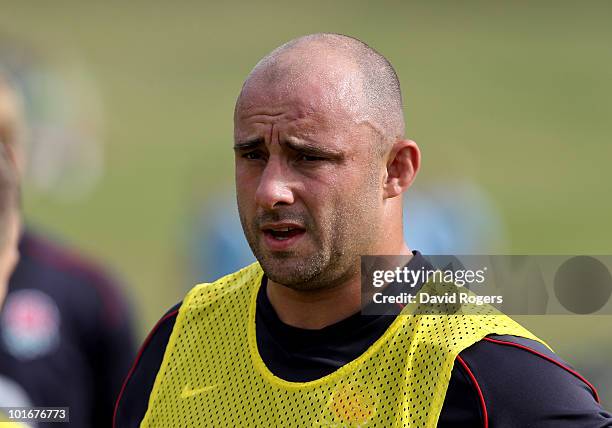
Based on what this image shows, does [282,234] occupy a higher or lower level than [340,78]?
lower

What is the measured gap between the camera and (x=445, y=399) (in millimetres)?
2615

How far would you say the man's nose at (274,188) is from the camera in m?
2.73

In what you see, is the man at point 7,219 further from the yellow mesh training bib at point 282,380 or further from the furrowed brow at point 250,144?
the furrowed brow at point 250,144

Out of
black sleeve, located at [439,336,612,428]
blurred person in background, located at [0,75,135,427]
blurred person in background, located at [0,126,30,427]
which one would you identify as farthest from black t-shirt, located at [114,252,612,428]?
blurred person in background, located at [0,75,135,427]

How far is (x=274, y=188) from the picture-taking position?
2736mm

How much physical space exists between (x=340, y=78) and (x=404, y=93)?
15.9 m

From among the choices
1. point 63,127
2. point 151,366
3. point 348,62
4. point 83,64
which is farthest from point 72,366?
point 83,64

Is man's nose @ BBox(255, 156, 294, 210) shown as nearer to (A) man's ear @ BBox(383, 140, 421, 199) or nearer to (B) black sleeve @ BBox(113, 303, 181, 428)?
(A) man's ear @ BBox(383, 140, 421, 199)

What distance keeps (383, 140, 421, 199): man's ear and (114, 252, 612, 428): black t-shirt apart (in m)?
0.18

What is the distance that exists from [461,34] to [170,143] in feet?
20.8

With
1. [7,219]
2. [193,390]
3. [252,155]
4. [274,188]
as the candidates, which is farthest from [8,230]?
[274,188]

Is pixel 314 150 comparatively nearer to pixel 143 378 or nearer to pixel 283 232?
pixel 283 232

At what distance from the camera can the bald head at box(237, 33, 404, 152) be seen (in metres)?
2.82

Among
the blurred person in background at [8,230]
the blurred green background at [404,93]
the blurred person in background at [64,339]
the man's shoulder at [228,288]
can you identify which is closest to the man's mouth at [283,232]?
the man's shoulder at [228,288]
